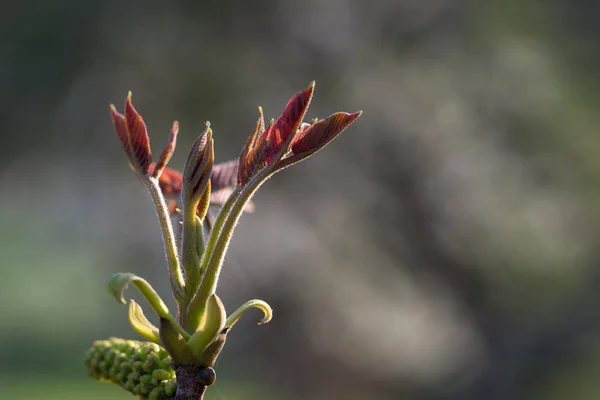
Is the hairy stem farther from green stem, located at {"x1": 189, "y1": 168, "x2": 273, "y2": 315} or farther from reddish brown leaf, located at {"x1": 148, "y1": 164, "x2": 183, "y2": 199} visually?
reddish brown leaf, located at {"x1": 148, "y1": 164, "x2": 183, "y2": 199}

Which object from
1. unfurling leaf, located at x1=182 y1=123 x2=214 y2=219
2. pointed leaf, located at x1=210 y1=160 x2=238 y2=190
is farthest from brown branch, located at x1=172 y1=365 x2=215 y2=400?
pointed leaf, located at x1=210 y1=160 x2=238 y2=190

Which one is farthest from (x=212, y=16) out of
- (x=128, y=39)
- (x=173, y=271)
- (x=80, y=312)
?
(x=173, y=271)

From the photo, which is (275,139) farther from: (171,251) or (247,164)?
(171,251)

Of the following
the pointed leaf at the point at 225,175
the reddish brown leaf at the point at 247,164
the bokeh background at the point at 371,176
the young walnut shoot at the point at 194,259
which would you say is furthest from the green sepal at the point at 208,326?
the bokeh background at the point at 371,176

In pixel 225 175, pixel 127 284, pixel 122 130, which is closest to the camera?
pixel 127 284

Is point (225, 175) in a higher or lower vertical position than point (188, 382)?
higher

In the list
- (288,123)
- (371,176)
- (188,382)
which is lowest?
(188,382)

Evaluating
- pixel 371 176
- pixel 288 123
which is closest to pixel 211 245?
pixel 288 123
